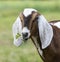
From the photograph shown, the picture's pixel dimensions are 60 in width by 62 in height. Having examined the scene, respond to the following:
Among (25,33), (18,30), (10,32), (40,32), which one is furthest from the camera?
(10,32)

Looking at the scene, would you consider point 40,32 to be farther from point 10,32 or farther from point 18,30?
point 10,32

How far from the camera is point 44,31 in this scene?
627cm

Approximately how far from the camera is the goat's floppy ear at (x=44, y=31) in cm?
620

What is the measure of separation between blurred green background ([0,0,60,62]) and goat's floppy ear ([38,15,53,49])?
1.04 m

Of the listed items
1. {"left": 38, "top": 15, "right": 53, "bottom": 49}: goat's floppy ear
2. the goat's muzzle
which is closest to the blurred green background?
{"left": 38, "top": 15, "right": 53, "bottom": 49}: goat's floppy ear

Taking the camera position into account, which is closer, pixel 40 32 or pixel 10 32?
pixel 40 32

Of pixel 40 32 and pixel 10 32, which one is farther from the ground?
pixel 40 32

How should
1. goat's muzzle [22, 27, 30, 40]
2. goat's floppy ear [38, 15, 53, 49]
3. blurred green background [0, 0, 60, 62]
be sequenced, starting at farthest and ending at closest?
1. blurred green background [0, 0, 60, 62]
2. goat's floppy ear [38, 15, 53, 49]
3. goat's muzzle [22, 27, 30, 40]

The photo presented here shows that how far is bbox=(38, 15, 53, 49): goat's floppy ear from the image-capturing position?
6.20 metres

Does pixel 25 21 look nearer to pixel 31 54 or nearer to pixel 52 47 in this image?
pixel 52 47

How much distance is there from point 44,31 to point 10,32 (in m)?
6.85

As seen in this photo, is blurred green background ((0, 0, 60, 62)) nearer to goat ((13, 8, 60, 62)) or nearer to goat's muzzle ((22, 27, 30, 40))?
goat ((13, 8, 60, 62))

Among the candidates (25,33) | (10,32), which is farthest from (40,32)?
(10,32)

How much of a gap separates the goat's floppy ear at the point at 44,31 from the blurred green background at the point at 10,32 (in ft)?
3.41
